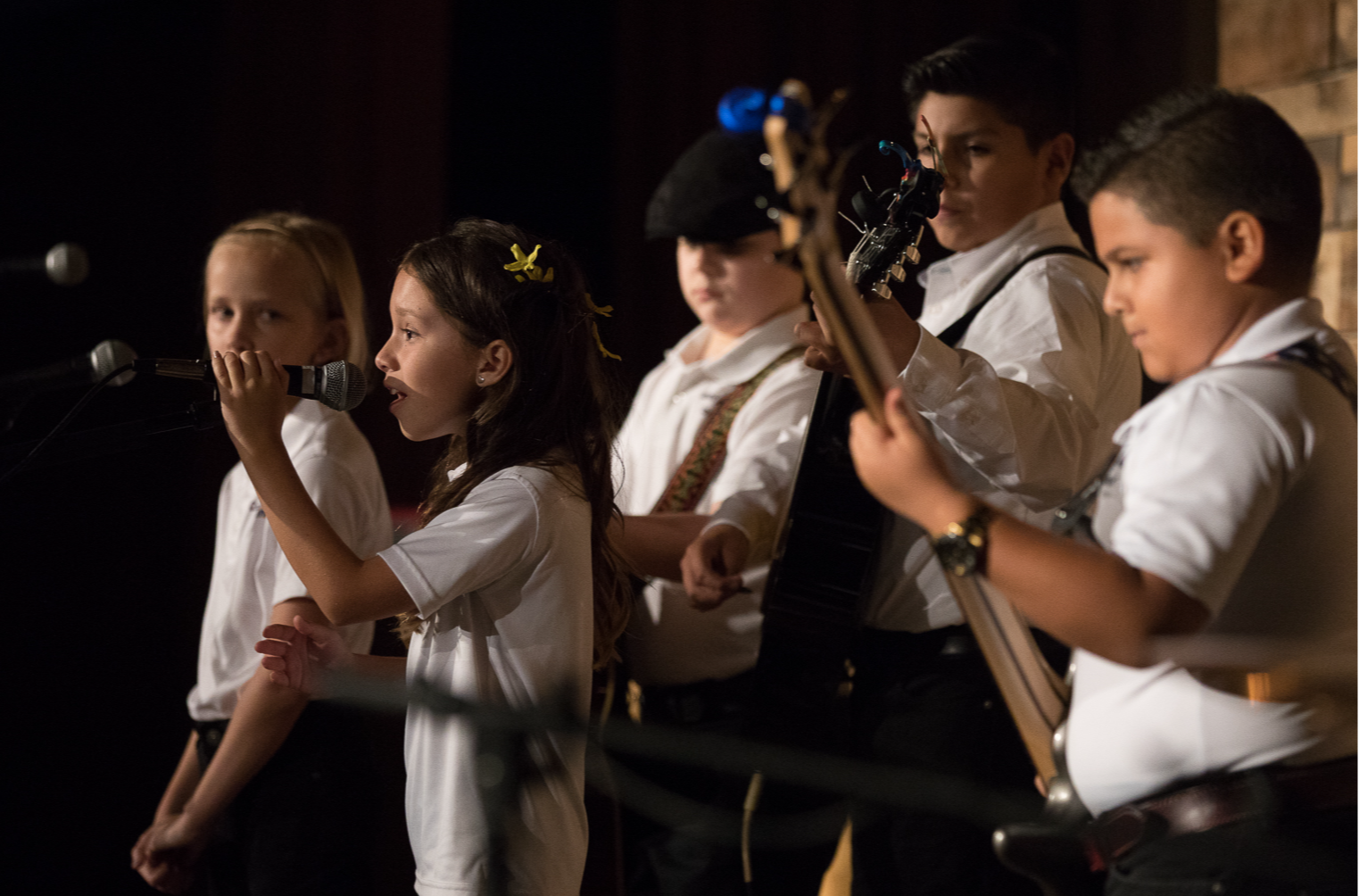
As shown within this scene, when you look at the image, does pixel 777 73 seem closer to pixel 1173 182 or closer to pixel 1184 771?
pixel 1173 182

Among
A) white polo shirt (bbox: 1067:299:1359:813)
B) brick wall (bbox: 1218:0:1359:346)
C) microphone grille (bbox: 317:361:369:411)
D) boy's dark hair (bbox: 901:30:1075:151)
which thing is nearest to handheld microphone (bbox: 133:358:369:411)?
microphone grille (bbox: 317:361:369:411)

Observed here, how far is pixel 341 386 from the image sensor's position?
4.93 ft

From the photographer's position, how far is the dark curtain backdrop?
269 cm

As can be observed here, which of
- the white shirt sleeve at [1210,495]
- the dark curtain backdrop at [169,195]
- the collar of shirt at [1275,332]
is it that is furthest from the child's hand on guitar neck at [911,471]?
the dark curtain backdrop at [169,195]

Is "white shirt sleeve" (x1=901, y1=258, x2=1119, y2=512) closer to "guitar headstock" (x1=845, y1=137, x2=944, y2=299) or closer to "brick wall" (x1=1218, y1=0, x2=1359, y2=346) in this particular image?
"guitar headstock" (x1=845, y1=137, x2=944, y2=299)

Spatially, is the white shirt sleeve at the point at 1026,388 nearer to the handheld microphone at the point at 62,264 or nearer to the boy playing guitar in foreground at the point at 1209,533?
the boy playing guitar in foreground at the point at 1209,533

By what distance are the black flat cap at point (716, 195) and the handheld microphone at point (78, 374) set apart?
109 centimetres

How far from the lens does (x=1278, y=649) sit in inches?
41.0

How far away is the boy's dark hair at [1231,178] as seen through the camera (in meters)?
1.09

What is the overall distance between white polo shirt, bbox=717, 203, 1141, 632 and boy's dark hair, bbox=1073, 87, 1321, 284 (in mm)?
460

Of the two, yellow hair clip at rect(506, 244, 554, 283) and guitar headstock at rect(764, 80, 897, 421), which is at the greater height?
guitar headstock at rect(764, 80, 897, 421)

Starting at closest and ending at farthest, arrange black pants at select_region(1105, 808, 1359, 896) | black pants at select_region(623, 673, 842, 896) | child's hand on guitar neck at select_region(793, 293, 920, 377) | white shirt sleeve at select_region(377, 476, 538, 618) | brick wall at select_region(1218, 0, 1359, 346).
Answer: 1. black pants at select_region(1105, 808, 1359, 896)
2. white shirt sleeve at select_region(377, 476, 538, 618)
3. child's hand on guitar neck at select_region(793, 293, 920, 377)
4. black pants at select_region(623, 673, 842, 896)
5. brick wall at select_region(1218, 0, 1359, 346)

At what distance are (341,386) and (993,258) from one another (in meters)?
0.98

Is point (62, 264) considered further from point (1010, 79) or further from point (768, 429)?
point (1010, 79)
